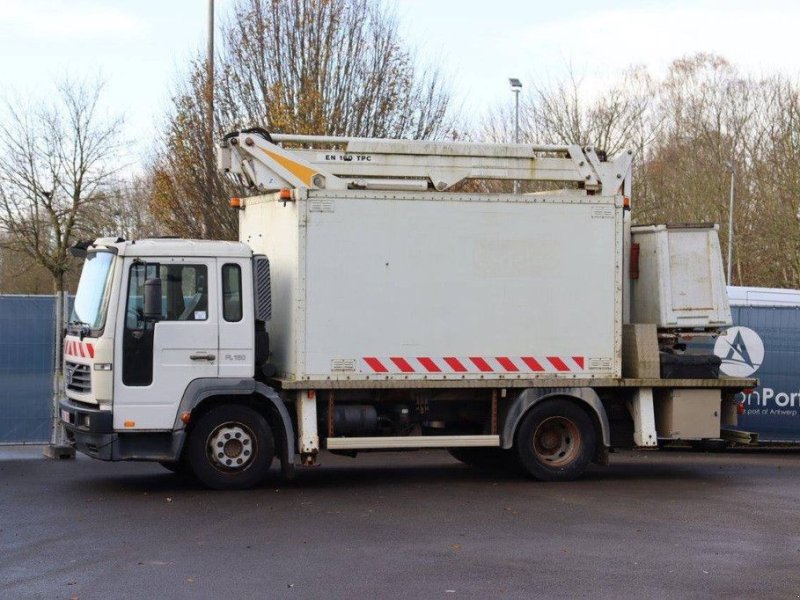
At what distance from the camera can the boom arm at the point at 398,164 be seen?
13305 millimetres

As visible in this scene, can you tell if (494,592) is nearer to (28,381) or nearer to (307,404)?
(307,404)

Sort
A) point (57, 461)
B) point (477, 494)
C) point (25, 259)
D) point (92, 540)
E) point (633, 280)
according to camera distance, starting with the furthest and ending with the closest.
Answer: point (25, 259), point (57, 461), point (633, 280), point (477, 494), point (92, 540)

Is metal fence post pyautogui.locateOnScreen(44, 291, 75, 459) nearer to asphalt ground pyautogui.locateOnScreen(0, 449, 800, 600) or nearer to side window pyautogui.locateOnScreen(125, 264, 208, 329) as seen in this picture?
Result: asphalt ground pyautogui.locateOnScreen(0, 449, 800, 600)

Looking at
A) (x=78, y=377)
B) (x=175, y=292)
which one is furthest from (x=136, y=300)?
(x=78, y=377)

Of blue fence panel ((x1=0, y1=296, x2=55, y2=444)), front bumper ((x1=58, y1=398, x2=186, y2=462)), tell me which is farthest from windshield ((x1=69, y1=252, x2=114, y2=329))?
blue fence panel ((x1=0, y1=296, x2=55, y2=444))

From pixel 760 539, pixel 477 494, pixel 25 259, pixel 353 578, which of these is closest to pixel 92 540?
pixel 353 578

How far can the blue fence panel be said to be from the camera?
1589cm

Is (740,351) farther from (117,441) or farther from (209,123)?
(209,123)

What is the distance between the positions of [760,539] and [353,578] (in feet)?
12.5

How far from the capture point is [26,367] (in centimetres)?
1594

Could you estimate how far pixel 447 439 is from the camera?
1347cm

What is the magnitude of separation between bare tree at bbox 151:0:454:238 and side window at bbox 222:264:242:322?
9.91 m

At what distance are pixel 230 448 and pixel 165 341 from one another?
1.29 m

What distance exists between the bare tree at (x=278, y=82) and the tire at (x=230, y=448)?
10.2 metres
